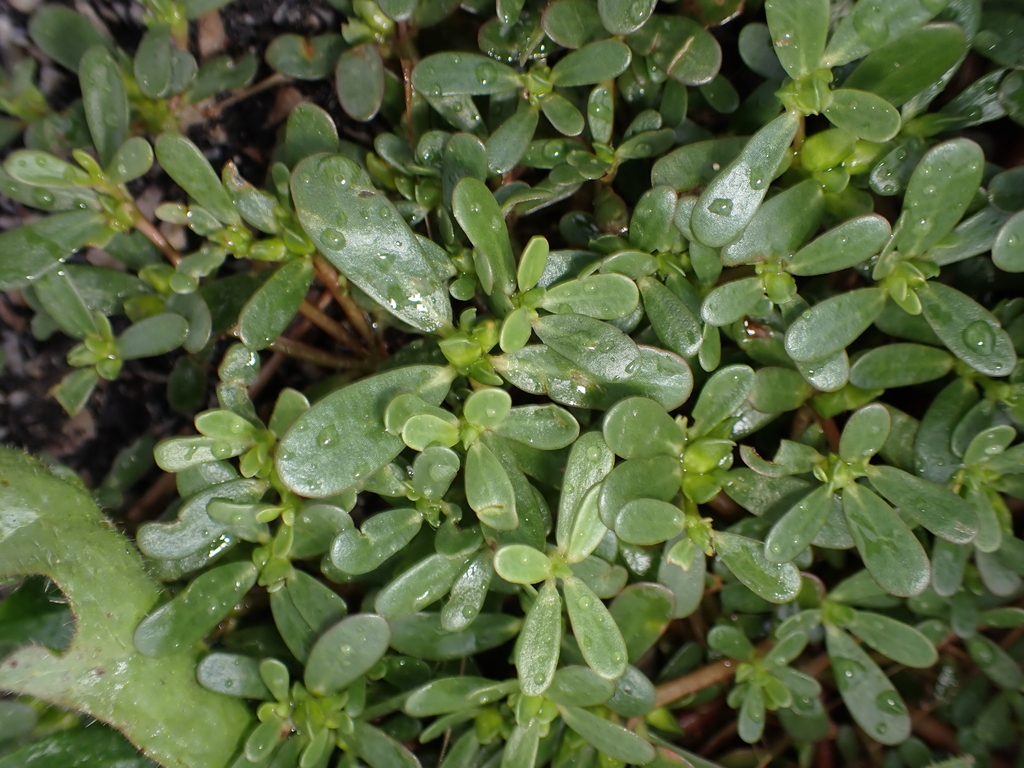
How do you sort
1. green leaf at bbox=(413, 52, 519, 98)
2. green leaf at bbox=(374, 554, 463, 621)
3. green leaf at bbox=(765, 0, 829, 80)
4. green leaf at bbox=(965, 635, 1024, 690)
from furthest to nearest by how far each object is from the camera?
green leaf at bbox=(965, 635, 1024, 690), green leaf at bbox=(413, 52, 519, 98), green leaf at bbox=(374, 554, 463, 621), green leaf at bbox=(765, 0, 829, 80)

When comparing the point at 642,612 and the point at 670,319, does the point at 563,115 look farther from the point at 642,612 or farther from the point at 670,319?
the point at 642,612

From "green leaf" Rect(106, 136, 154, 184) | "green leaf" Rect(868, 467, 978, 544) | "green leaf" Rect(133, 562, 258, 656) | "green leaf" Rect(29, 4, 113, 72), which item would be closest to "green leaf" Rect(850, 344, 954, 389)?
"green leaf" Rect(868, 467, 978, 544)

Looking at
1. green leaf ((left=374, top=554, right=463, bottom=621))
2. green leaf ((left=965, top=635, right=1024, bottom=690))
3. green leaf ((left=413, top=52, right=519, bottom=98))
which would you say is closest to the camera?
green leaf ((left=374, top=554, right=463, bottom=621))

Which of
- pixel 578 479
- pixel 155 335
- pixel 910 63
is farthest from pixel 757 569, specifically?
pixel 155 335

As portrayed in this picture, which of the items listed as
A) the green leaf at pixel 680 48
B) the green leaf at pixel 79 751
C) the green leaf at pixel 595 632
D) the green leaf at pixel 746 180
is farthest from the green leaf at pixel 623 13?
the green leaf at pixel 79 751

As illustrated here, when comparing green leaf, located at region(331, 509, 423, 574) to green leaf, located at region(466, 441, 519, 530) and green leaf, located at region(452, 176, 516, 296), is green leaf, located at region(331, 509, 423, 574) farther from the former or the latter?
green leaf, located at region(452, 176, 516, 296)
